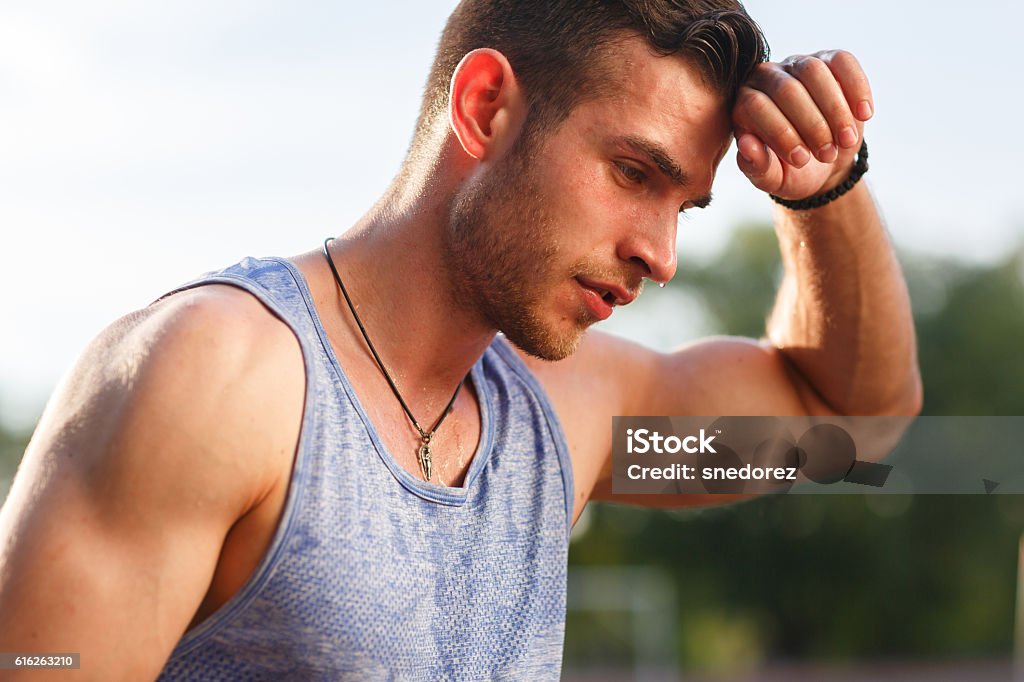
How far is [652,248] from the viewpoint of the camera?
2.12 meters

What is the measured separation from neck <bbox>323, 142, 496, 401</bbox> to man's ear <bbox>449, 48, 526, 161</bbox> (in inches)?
4.4

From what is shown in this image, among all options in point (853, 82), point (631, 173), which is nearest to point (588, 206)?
point (631, 173)

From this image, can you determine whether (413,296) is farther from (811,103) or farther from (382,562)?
(811,103)

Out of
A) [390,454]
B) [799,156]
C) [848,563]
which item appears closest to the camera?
[390,454]

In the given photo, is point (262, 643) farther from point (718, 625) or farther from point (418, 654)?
point (718, 625)

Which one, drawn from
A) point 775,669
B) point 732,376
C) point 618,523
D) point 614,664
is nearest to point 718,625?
point 775,669

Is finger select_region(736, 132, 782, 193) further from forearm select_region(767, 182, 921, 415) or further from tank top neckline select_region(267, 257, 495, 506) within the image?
tank top neckline select_region(267, 257, 495, 506)

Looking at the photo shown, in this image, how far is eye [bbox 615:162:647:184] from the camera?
2111mm

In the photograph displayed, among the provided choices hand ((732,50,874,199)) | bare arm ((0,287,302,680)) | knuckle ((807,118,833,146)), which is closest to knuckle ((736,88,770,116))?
hand ((732,50,874,199))

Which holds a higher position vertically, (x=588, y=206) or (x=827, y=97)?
(x=827, y=97)

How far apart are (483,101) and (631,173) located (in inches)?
13.7

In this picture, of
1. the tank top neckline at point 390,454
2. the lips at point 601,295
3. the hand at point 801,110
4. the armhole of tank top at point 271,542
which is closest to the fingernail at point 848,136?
the hand at point 801,110

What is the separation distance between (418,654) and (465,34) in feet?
4.12

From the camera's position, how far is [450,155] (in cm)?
226
